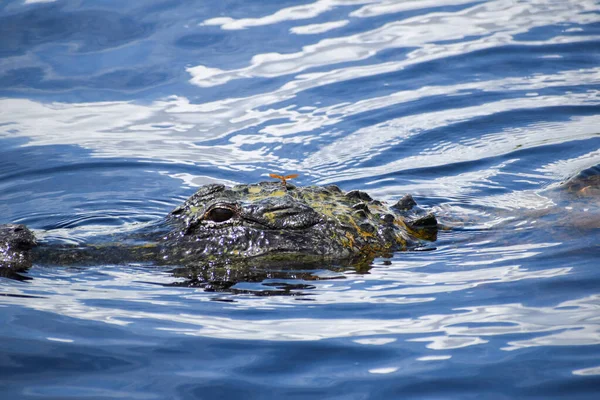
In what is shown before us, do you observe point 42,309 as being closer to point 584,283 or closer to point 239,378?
point 239,378

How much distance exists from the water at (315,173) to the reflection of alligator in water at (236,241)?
8.0 inches

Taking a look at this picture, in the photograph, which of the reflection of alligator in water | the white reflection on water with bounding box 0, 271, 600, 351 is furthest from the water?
the reflection of alligator in water

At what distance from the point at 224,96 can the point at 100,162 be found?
2694 mm

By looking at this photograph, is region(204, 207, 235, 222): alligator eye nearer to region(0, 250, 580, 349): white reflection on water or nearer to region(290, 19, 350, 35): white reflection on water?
region(0, 250, 580, 349): white reflection on water

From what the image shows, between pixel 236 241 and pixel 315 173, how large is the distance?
321cm

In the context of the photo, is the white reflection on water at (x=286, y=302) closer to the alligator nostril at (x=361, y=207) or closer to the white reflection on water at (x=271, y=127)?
the alligator nostril at (x=361, y=207)

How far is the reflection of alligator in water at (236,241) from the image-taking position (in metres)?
6.16

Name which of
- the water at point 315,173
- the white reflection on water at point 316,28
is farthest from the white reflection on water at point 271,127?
the white reflection on water at point 316,28

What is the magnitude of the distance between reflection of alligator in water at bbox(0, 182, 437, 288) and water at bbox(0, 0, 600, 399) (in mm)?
202

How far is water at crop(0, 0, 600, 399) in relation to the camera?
4.49 meters

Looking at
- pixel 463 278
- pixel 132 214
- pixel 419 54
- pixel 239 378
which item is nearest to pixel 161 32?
pixel 419 54

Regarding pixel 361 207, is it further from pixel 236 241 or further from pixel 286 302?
pixel 286 302

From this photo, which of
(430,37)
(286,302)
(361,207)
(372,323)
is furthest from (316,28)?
(372,323)

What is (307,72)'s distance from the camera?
12.5 metres
